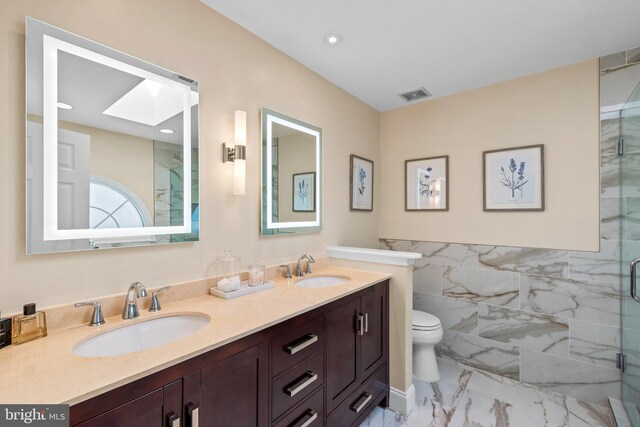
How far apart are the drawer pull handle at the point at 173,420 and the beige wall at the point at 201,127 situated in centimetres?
64

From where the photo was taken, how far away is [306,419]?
1341 mm

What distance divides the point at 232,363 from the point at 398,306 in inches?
50.8

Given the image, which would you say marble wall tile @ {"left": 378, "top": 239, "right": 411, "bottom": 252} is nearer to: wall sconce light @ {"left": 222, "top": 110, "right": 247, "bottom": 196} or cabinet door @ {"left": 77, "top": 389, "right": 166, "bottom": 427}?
wall sconce light @ {"left": 222, "top": 110, "right": 247, "bottom": 196}

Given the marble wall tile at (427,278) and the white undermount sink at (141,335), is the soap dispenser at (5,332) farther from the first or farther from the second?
the marble wall tile at (427,278)

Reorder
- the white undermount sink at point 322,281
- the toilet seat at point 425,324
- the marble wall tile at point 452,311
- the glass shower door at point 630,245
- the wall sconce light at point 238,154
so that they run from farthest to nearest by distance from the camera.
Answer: the marble wall tile at point 452,311
the toilet seat at point 425,324
the white undermount sink at point 322,281
the glass shower door at point 630,245
the wall sconce light at point 238,154

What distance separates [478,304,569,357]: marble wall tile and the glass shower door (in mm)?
331

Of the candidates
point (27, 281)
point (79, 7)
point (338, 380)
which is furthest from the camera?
point (338, 380)

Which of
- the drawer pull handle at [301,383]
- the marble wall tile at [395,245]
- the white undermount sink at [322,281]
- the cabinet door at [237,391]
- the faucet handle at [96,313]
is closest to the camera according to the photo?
the cabinet door at [237,391]

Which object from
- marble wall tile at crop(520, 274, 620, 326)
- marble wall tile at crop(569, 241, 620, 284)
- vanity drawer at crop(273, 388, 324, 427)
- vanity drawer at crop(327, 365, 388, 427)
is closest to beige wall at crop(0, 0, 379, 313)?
vanity drawer at crop(273, 388, 324, 427)

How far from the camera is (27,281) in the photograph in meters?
1.04

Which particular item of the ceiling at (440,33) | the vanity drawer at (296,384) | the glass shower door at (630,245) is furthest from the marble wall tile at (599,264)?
the vanity drawer at (296,384)

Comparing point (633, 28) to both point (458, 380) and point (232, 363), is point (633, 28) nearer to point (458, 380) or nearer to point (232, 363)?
point (458, 380)

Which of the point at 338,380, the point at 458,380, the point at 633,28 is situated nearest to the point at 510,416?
the point at 458,380

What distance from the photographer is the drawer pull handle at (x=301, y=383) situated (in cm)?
125
